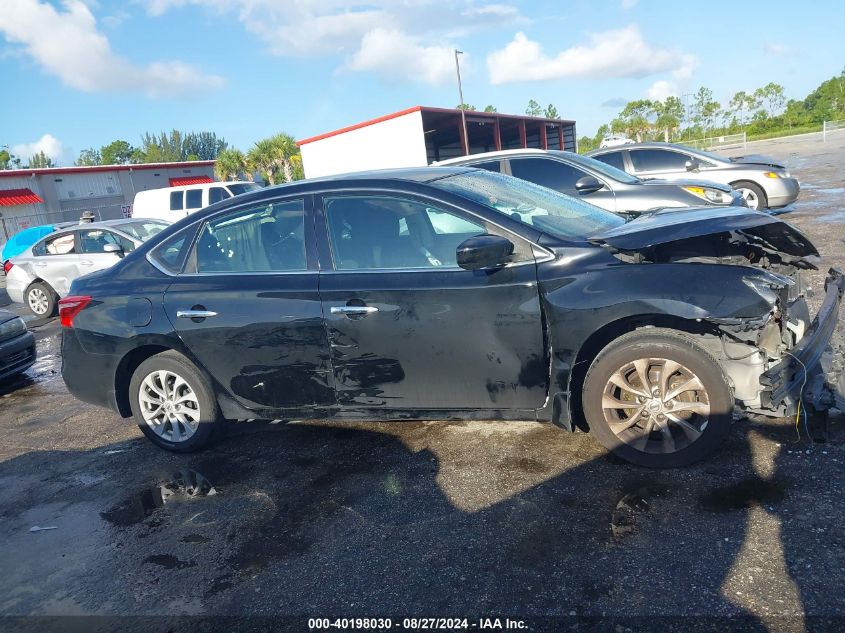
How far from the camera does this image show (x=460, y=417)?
3.99 metres

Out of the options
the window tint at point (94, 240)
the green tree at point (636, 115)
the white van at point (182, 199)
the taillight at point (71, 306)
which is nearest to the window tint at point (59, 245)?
the window tint at point (94, 240)

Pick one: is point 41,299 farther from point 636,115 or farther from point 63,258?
point 636,115

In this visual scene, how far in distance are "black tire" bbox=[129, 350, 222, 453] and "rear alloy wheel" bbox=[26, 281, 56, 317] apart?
833cm

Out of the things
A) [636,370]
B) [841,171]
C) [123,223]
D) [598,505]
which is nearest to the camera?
[598,505]

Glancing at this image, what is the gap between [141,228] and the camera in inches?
438

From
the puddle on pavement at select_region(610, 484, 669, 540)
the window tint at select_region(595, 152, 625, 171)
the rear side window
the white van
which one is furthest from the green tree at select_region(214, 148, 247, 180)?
the puddle on pavement at select_region(610, 484, 669, 540)

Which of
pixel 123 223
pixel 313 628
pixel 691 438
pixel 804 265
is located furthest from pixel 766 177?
pixel 313 628

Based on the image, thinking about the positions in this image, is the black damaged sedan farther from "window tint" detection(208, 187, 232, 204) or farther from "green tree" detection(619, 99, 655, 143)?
"green tree" detection(619, 99, 655, 143)

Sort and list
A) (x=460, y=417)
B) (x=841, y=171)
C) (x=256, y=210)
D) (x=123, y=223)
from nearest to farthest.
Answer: (x=460, y=417) → (x=256, y=210) → (x=123, y=223) → (x=841, y=171)

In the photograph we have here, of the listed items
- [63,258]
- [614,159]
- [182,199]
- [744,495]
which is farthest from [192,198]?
[744,495]

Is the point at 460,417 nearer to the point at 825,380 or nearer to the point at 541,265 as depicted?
the point at 541,265

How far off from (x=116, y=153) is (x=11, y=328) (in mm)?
120573

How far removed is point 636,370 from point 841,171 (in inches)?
780

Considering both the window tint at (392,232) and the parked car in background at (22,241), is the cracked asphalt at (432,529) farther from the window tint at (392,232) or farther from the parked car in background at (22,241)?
the parked car in background at (22,241)
